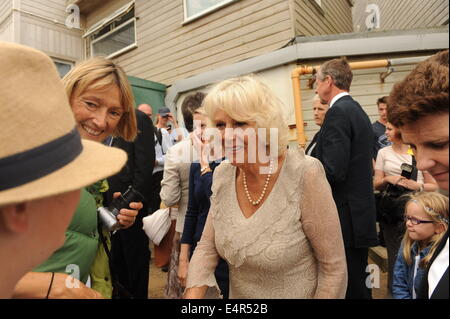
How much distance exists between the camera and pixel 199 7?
6.54 metres

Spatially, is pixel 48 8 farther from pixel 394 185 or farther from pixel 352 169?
pixel 394 185

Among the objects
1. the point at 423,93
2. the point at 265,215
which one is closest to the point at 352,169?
the point at 265,215

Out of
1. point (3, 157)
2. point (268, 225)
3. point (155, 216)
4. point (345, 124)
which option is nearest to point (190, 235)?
point (155, 216)

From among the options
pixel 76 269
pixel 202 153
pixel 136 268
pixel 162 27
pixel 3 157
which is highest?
pixel 162 27

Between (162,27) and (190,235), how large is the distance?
6543 mm

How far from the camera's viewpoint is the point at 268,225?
131 centimetres

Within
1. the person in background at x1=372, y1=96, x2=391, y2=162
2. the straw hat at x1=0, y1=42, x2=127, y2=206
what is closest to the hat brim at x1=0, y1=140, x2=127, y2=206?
the straw hat at x1=0, y1=42, x2=127, y2=206

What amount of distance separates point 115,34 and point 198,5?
3556 mm

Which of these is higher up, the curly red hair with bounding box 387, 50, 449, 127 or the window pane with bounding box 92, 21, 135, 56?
the window pane with bounding box 92, 21, 135, 56

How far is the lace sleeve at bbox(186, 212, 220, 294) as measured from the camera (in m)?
1.42

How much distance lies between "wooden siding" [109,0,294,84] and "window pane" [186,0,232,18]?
183 mm

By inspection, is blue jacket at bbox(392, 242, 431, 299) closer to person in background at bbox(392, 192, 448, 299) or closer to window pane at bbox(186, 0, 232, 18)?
person in background at bbox(392, 192, 448, 299)

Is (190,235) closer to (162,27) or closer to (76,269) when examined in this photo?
(76,269)

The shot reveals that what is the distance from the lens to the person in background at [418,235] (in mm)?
2006
